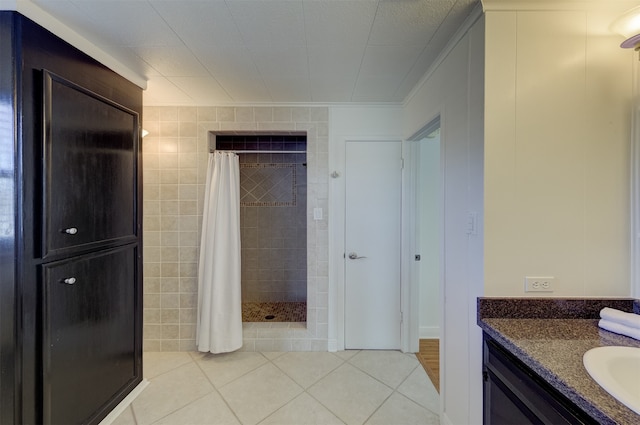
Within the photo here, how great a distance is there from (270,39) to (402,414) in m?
2.56

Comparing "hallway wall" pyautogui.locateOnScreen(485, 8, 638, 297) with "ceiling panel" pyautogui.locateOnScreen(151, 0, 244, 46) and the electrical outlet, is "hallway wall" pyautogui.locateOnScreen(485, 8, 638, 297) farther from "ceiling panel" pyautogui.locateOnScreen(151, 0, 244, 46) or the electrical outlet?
"ceiling panel" pyautogui.locateOnScreen(151, 0, 244, 46)

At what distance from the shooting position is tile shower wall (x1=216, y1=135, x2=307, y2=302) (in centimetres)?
348

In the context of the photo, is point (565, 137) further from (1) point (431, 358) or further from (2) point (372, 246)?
(1) point (431, 358)

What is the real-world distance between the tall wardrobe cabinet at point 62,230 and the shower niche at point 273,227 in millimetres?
1663

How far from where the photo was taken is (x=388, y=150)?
8.22ft

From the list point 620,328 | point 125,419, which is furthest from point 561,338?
point 125,419

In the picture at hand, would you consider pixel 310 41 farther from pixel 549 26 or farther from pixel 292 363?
pixel 292 363

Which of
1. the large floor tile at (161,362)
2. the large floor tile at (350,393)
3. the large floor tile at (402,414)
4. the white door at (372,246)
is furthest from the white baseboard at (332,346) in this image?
the large floor tile at (161,362)

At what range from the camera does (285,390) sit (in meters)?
1.95

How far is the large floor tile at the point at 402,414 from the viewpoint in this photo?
5.46 feet

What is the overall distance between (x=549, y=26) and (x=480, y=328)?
58.4 inches

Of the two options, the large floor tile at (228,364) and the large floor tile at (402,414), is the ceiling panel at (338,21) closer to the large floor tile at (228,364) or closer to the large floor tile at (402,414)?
the large floor tile at (402,414)

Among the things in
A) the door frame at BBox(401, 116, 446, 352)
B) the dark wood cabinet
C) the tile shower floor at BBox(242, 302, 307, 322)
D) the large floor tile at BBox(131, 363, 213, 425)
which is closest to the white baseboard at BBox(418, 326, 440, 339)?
the door frame at BBox(401, 116, 446, 352)

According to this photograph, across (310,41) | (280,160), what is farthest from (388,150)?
(280,160)
